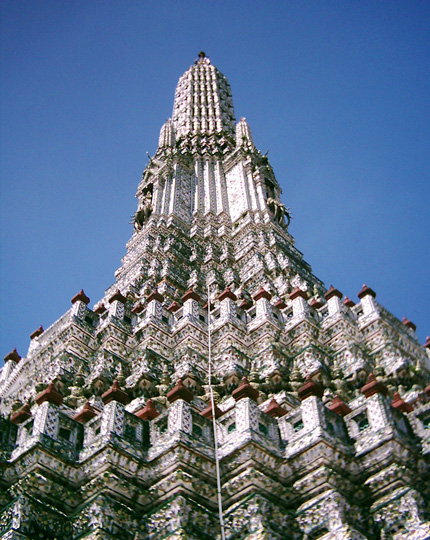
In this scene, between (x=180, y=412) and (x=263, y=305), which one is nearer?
(x=180, y=412)

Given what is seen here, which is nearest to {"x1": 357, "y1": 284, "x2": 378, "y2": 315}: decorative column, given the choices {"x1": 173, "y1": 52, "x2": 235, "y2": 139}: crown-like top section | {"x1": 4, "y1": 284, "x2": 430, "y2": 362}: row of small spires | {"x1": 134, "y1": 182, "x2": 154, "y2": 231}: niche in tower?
{"x1": 4, "y1": 284, "x2": 430, "y2": 362}: row of small spires

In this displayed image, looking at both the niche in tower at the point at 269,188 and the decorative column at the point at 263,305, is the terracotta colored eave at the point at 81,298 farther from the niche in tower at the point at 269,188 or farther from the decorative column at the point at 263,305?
the niche in tower at the point at 269,188

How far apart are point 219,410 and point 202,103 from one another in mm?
33524

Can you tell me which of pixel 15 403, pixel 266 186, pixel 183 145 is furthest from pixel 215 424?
pixel 183 145

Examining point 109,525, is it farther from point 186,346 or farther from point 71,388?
point 186,346

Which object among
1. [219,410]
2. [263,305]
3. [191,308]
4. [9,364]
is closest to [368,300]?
[263,305]

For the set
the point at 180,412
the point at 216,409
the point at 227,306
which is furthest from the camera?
the point at 227,306

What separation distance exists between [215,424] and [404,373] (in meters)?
4.89

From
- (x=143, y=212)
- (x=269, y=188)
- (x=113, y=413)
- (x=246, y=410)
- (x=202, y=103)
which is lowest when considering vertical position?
(x=246, y=410)

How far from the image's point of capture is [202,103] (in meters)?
43.8

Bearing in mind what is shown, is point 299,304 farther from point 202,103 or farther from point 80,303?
point 202,103

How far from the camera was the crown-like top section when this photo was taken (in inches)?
1604

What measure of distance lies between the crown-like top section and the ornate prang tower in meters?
15.1

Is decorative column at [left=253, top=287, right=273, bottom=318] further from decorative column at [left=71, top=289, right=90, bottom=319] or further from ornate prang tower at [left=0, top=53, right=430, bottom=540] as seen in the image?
decorative column at [left=71, top=289, right=90, bottom=319]
